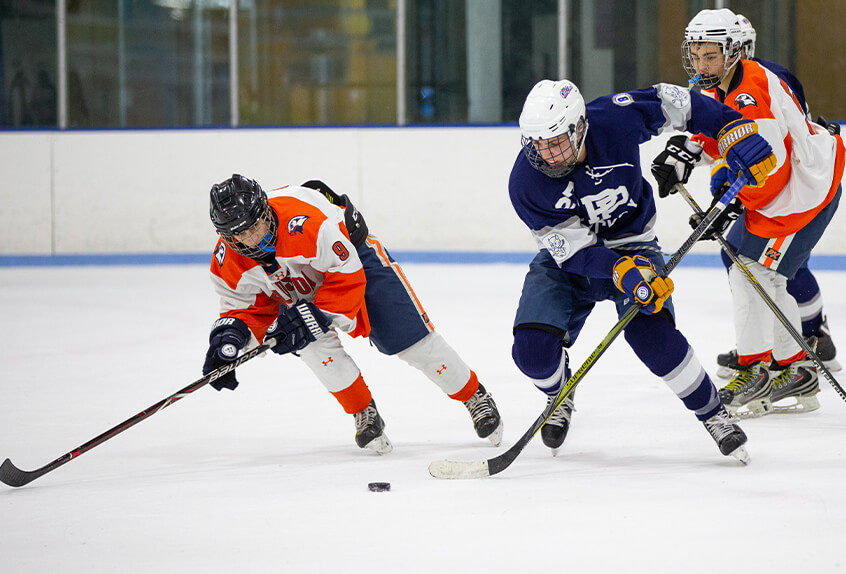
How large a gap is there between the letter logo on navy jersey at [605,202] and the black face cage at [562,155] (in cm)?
9

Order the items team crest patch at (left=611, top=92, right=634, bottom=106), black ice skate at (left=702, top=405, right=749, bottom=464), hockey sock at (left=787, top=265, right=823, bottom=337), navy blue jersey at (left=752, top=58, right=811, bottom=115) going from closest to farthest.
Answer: black ice skate at (left=702, top=405, right=749, bottom=464) → team crest patch at (left=611, top=92, right=634, bottom=106) → navy blue jersey at (left=752, top=58, right=811, bottom=115) → hockey sock at (left=787, top=265, right=823, bottom=337)

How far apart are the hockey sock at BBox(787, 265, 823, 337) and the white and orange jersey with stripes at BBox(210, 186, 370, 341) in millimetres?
1566

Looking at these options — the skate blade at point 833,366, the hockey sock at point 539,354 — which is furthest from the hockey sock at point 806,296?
the hockey sock at point 539,354

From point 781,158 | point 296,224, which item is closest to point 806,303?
point 781,158

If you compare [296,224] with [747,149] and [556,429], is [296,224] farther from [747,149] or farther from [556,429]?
[747,149]

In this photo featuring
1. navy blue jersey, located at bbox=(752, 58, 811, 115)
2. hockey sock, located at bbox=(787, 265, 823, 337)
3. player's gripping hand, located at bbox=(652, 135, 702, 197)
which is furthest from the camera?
hockey sock, located at bbox=(787, 265, 823, 337)

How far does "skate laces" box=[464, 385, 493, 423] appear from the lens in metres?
2.66

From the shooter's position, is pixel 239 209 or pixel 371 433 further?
pixel 371 433

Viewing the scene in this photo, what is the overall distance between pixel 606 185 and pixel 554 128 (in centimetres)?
23

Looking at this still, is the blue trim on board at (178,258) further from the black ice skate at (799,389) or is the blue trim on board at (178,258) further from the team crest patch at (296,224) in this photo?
the team crest patch at (296,224)

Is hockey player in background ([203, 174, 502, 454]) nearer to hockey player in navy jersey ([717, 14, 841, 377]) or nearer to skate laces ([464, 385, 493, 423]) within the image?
skate laces ([464, 385, 493, 423])

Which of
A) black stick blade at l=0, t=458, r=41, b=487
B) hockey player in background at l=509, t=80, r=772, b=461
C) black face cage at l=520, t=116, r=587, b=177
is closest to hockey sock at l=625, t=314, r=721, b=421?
hockey player in background at l=509, t=80, r=772, b=461

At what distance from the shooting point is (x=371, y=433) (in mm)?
2580

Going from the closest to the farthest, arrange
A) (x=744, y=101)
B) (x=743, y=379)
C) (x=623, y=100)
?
(x=623, y=100)
(x=744, y=101)
(x=743, y=379)
